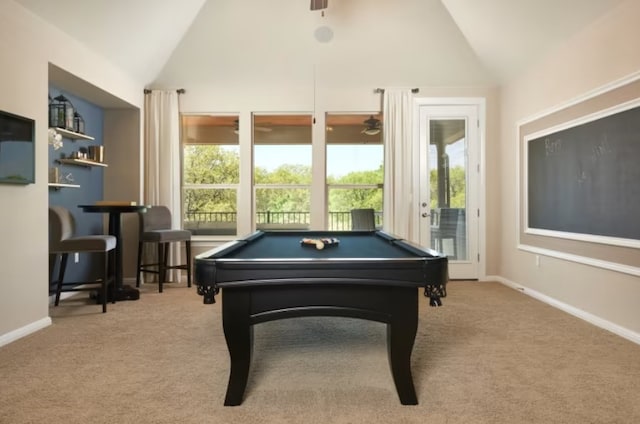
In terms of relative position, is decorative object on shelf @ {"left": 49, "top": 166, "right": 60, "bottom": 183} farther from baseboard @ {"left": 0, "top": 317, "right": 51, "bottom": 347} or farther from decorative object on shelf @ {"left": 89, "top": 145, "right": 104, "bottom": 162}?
baseboard @ {"left": 0, "top": 317, "right": 51, "bottom": 347}

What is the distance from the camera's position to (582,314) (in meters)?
3.47

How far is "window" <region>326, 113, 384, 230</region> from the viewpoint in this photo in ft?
17.4

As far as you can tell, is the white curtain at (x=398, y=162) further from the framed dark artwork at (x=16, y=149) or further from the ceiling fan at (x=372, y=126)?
the framed dark artwork at (x=16, y=149)

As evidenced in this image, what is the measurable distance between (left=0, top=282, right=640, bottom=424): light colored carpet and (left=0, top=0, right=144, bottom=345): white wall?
0.24 metres

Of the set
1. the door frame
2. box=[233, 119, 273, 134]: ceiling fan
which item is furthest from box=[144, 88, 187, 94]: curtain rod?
the door frame

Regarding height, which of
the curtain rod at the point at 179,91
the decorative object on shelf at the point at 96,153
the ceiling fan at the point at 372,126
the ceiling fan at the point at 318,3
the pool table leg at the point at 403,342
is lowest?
the pool table leg at the point at 403,342

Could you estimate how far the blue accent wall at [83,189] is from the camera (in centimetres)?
409

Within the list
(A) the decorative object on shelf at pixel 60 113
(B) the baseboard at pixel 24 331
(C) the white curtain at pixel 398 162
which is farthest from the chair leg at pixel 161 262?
(C) the white curtain at pixel 398 162

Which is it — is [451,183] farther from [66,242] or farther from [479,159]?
[66,242]

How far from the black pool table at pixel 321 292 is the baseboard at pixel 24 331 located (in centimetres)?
203

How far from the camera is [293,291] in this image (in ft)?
6.31

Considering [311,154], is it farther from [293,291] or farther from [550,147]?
[293,291]

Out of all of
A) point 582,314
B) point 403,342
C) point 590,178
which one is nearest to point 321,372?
point 403,342

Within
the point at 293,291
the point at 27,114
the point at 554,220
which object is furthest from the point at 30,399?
the point at 554,220
